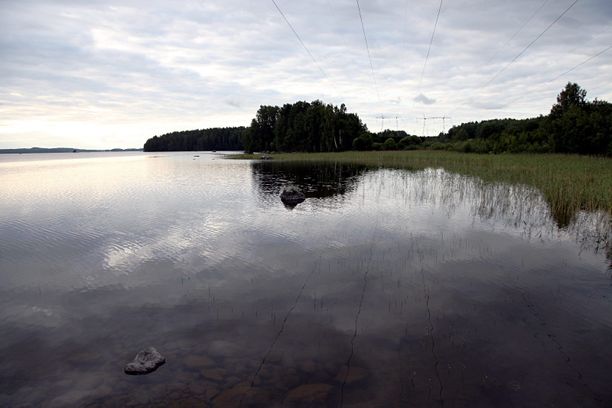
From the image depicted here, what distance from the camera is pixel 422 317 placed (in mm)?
8203

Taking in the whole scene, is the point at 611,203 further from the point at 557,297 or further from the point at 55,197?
the point at 55,197

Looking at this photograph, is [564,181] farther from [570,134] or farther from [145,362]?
[570,134]

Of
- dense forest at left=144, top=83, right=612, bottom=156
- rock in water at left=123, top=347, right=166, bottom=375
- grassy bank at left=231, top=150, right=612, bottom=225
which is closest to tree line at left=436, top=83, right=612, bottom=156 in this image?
dense forest at left=144, top=83, right=612, bottom=156

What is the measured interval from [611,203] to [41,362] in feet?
74.0

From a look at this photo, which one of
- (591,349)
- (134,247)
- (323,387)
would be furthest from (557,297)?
(134,247)

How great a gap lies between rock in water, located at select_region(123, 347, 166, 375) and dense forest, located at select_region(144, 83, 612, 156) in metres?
50.3

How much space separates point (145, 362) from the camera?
6.59 m

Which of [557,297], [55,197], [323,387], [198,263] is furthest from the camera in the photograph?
[55,197]

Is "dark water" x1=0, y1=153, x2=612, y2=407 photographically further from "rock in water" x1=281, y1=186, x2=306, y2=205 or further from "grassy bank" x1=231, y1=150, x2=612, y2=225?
"rock in water" x1=281, y1=186, x2=306, y2=205

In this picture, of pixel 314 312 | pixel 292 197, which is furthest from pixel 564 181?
pixel 314 312

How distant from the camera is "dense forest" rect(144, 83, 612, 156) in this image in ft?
146

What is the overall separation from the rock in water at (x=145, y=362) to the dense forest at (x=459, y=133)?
5033cm

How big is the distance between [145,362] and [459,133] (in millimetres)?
131521

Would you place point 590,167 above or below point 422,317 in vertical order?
above
